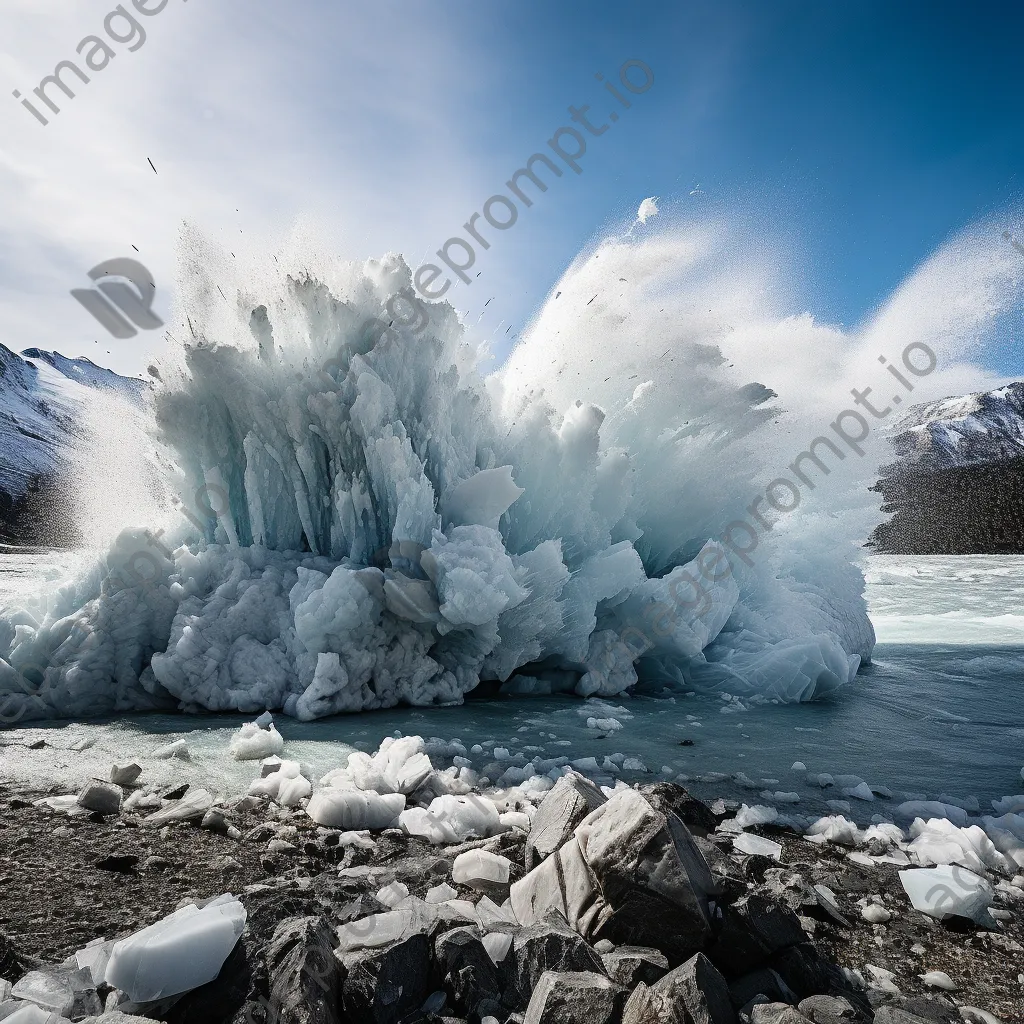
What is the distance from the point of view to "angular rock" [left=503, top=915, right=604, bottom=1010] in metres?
2.04

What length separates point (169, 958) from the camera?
1.87 meters

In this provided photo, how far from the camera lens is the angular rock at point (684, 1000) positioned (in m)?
1.78

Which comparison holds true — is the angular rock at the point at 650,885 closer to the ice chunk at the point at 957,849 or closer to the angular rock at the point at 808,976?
the angular rock at the point at 808,976

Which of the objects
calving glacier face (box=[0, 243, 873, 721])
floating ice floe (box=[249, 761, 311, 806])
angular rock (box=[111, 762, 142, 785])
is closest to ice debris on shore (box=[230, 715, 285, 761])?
floating ice floe (box=[249, 761, 311, 806])

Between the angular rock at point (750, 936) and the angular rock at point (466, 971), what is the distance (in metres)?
0.78

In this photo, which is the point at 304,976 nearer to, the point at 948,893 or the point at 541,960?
the point at 541,960

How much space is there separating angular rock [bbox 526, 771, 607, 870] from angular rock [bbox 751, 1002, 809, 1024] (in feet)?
3.48

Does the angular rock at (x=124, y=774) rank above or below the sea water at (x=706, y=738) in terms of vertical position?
above

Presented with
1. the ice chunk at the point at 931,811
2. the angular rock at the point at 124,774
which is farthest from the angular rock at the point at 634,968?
the angular rock at the point at 124,774

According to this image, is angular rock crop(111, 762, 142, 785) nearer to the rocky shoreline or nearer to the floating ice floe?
the rocky shoreline

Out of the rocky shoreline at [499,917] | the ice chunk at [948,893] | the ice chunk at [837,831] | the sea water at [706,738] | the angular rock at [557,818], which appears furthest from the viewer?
the sea water at [706,738]

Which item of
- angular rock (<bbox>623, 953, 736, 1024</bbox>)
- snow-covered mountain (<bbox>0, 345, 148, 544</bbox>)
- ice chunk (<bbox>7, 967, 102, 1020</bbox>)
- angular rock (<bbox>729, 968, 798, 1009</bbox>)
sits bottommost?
angular rock (<bbox>729, 968, 798, 1009</bbox>)

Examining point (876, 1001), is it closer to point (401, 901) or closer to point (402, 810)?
point (401, 901)

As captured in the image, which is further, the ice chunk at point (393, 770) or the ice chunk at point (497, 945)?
the ice chunk at point (393, 770)
